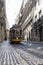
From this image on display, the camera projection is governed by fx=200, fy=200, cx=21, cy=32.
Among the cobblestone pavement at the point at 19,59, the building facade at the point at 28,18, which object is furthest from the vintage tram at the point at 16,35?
the cobblestone pavement at the point at 19,59

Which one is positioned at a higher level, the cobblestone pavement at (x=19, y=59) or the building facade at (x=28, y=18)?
the building facade at (x=28, y=18)

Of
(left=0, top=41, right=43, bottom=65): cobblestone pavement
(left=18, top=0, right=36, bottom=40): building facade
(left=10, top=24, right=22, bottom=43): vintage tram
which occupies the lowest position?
(left=0, top=41, right=43, bottom=65): cobblestone pavement

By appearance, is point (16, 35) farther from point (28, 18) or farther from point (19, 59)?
point (19, 59)

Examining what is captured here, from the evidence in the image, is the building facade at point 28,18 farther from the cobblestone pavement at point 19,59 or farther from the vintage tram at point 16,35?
the cobblestone pavement at point 19,59

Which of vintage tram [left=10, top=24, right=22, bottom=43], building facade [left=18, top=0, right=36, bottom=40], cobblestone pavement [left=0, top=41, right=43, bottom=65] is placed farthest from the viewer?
building facade [left=18, top=0, right=36, bottom=40]

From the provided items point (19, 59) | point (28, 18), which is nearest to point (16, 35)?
point (28, 18)

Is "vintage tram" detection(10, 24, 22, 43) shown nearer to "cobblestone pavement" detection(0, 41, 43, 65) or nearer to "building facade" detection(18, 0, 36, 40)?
"building facade" detection(18, 0, 36, 40)

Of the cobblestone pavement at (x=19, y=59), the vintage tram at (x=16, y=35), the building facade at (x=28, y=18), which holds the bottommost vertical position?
the cobblestone pavement at (x=19, y=59)

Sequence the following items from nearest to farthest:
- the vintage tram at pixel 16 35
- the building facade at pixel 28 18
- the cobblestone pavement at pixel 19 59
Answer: the cobblestone pavement at pixel 19 59 < the vintage tram at pixel 16 35 < the building facade at pixel 28 18

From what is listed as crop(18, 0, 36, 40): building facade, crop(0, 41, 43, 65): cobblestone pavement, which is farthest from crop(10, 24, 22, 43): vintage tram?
crop(0, 41, 43, 65): cobblestone pavement

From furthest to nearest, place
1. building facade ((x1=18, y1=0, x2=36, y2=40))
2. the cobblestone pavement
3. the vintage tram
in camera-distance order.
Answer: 1. building facade ((x1=18, y1=0, x2=36, y2=40))
2. the vintage tram
3. the cobblestone pavement

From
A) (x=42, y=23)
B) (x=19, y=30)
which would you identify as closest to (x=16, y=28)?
(x=19, y=30)

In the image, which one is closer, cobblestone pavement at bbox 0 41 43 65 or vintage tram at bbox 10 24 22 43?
cobblestone pavement at bbox 0 41 43 65

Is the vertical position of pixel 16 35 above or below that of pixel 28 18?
below
